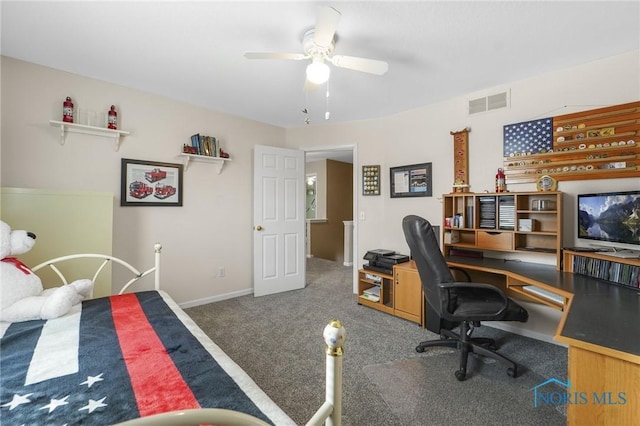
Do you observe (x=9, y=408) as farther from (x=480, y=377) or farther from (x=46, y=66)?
(x=46, y=66)

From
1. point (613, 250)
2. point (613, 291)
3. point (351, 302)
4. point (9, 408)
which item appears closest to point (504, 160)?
point (613, 250)

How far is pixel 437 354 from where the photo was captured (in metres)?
2.18

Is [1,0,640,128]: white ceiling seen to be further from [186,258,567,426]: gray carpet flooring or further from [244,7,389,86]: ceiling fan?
[186,258,567,426]: gray carpet flooring

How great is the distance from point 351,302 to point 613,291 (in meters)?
2.33

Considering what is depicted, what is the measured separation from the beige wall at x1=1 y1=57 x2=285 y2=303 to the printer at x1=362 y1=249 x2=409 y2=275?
65.5 inches

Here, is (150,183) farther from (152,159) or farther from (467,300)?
(467,300)

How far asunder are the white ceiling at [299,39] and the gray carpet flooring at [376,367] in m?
2.38

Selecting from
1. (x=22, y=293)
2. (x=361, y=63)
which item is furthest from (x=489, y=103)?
(x=22, y=293)

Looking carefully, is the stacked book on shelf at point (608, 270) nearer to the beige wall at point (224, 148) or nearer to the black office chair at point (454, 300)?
the beige wall at point (224, 148)

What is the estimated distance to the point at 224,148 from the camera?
11.5ft

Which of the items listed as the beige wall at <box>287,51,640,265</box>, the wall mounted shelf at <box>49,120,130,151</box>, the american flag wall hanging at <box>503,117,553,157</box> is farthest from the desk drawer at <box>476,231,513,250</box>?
the wall mounted shelf at <box>49,120,130,151</box>

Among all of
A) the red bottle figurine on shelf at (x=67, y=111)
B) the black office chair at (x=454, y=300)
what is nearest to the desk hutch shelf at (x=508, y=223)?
the black office chair at (x=454, y=300)

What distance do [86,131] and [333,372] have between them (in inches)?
122

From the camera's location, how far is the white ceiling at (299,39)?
5.49ft
